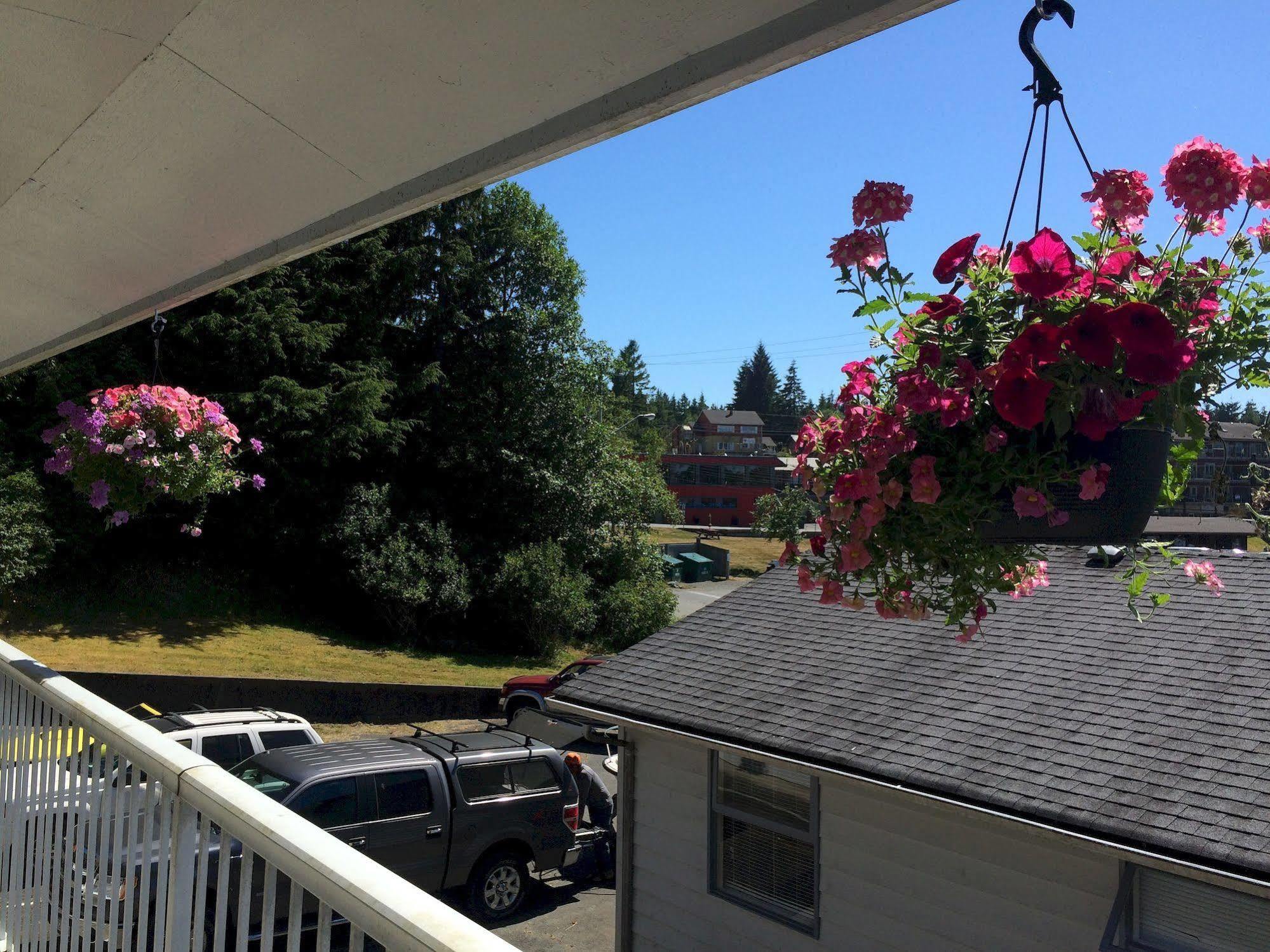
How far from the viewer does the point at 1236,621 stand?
6777 mm

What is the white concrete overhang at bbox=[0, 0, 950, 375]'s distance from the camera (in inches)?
50.4

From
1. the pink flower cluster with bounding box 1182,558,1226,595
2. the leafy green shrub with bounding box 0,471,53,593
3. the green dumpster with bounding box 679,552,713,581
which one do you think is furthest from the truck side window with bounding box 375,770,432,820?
the green dumpster with bounding box 679,552,713,581

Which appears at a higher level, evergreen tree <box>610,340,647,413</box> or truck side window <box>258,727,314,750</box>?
evergreen tree <box>610,340,647,413</box>

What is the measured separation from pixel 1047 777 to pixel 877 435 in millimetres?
4470

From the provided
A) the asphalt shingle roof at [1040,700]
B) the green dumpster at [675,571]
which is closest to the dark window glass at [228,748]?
the asphalt shingle roof at [1040,700]

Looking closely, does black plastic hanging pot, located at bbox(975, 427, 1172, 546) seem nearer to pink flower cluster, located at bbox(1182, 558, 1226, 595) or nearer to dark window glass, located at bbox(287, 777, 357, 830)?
pink flower cluster, located at bbox(1182, 558, 1226, 595)

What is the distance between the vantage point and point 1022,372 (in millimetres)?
1844

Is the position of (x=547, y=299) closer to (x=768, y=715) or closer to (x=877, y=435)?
(x=768, y=715)

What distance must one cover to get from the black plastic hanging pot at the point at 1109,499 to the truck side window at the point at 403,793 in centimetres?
766

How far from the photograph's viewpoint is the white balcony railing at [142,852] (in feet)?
3.66

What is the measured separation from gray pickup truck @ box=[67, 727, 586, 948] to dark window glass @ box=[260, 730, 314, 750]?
1.08m

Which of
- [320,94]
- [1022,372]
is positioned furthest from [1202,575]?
[320,94]

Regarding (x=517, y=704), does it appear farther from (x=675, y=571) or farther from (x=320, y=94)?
(x=675, y=571)

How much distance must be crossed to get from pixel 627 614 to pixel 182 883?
23.8m
